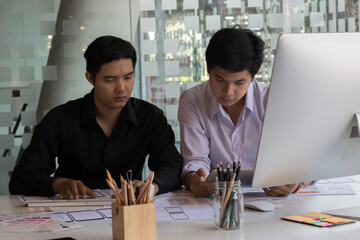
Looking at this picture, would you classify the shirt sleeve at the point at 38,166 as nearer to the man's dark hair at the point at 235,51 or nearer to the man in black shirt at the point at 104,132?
the man in black shirt at the point at 104,132

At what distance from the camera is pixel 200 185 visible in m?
2.19

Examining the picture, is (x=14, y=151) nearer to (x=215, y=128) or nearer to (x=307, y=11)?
(x=215, y=128)

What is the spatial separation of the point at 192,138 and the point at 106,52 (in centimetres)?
59

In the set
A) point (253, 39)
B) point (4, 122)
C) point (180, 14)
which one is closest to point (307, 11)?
point (180, 14)

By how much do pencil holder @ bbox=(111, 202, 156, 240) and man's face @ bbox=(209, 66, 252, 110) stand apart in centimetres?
Answer: 97

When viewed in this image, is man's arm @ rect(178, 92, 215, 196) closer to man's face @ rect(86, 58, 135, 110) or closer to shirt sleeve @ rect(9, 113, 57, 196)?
man's face @ rect(86, 58, 135, 110)

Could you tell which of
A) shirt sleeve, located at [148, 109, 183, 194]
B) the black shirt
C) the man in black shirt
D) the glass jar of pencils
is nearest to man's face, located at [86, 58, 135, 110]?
the man in black shirt

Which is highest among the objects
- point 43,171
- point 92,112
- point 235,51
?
point 235,51

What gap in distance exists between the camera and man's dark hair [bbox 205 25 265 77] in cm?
232

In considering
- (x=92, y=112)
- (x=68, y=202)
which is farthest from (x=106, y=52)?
(x=68, y=202)

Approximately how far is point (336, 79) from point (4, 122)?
8.76 ft

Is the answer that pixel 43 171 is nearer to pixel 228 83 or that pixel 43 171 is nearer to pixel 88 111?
pixel 88 111

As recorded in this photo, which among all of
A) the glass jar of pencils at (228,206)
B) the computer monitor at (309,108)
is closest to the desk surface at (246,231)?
the glass jar of pencils at (228,206)

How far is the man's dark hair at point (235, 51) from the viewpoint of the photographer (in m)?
2.32
